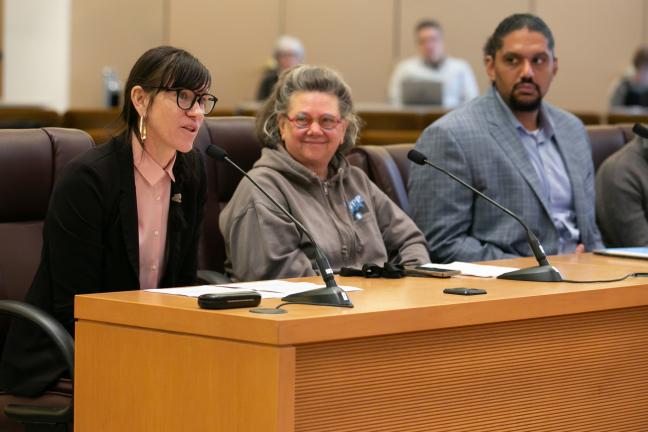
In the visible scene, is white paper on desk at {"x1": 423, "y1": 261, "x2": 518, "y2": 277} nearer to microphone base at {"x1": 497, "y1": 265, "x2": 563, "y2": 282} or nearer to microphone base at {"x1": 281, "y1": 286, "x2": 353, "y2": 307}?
microphone base at {"x1": 497, "y1": 265, "x2": 563, "y2": 282}

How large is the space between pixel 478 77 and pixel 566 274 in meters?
9.35

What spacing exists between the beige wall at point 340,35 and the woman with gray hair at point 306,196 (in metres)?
7.77

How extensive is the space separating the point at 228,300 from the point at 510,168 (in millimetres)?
1838

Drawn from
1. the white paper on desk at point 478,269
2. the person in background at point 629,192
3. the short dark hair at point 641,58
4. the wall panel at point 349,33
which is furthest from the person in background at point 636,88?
the white paper on desk at point 478,269

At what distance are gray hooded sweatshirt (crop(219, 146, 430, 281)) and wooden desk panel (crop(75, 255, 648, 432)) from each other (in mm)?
465

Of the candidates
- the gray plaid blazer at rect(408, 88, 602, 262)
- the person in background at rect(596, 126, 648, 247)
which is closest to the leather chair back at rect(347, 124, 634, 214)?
the gray plaid blazer at rect(408, 88, 602, 262)

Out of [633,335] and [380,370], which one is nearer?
[380,370]

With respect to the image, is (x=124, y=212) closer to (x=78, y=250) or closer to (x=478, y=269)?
(x=78, y=250)

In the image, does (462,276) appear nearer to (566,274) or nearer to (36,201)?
(566,274)

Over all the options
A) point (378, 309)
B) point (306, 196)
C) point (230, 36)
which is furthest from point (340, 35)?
point (378, 309)

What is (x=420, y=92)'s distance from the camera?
9.56 m

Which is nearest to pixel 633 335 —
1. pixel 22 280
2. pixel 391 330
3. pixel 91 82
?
pixel 391 330

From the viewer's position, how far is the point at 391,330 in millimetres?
2270

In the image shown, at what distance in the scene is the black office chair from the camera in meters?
2.59
